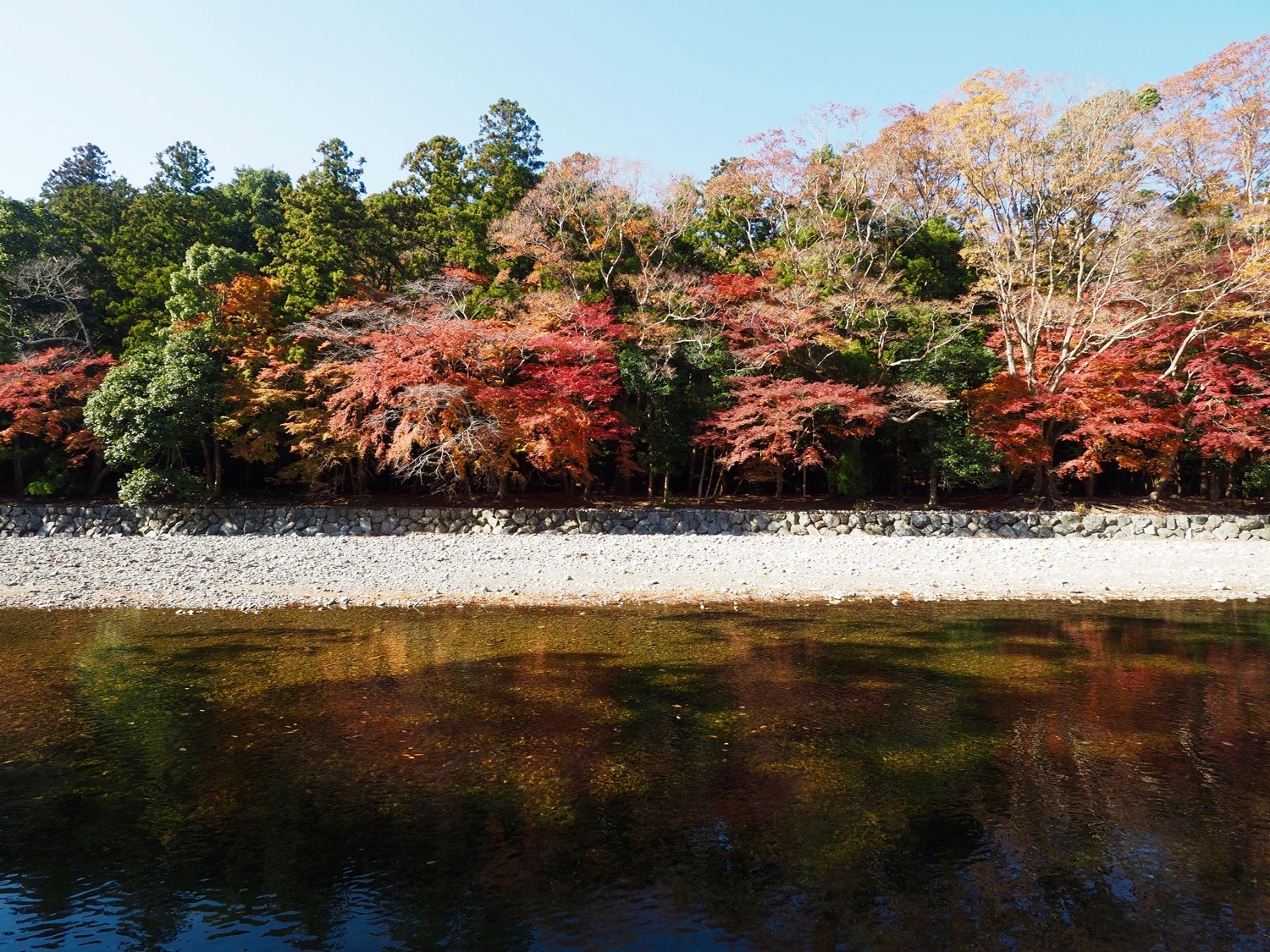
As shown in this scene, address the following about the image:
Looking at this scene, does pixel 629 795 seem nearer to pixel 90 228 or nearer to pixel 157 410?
pixel 157 410

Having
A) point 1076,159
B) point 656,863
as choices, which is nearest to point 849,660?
point 656,863

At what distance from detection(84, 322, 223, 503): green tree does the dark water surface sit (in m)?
9.47

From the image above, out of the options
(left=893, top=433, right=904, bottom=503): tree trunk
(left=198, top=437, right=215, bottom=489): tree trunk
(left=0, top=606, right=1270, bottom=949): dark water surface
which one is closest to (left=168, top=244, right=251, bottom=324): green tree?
(left=198, top=437, right=215, bottom=489): tree trunk

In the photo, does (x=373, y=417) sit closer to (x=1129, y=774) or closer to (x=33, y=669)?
(x=33, y=669)

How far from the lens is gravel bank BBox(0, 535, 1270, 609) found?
11758mm

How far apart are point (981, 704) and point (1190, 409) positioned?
55.4ft

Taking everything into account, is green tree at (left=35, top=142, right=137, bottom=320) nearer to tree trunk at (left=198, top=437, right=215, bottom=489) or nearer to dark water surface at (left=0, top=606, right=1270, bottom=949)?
tree trunk at (left=198, top=437, right=215, bottom=489)

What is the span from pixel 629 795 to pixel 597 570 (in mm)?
8245

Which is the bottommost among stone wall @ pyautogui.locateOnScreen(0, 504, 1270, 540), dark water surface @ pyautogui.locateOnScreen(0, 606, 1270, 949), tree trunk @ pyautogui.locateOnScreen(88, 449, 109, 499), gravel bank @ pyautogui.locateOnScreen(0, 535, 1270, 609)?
dark water surface @ pyautogui.locateOnScreen(0, 606, 1270, 949)

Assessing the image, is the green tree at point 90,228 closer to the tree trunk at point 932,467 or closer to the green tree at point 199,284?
the green tree at point 199,284

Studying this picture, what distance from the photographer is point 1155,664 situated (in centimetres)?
840

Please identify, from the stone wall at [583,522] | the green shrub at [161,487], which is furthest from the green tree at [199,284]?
the stone wall at [583,522]

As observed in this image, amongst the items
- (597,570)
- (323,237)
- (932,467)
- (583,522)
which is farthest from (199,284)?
(932,467)

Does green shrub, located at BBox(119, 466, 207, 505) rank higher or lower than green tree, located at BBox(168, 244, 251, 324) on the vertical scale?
lower
